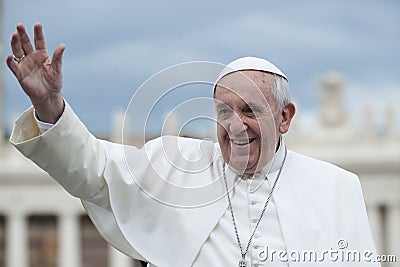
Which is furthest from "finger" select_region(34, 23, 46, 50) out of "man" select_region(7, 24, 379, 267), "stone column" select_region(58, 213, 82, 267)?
"stone column" select_region(58, 213, 82, 267)

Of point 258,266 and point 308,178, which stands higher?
point 308,178

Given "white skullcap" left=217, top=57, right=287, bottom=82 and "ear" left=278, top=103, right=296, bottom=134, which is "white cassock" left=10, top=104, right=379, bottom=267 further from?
"white skullcap" left=217, top=57, right=287, bottom=82

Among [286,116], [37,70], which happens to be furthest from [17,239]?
[37,70]

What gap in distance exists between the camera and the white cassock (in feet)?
13.8

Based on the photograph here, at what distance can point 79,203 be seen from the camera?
1276 inches

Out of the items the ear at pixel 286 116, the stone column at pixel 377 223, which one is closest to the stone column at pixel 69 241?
the stone column at pixel 377 223

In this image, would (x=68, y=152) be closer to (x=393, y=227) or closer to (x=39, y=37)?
(x=39, y=37)

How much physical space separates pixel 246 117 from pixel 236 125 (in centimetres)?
7

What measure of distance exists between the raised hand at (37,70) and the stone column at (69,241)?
1154 inches

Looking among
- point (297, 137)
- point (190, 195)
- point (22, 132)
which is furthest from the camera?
point (297, 137)

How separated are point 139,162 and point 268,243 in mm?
582

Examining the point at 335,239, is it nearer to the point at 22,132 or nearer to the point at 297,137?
the point at 22,132

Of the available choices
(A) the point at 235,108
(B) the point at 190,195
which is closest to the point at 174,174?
(B) the point at 190,195

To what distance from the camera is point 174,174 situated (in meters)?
4.32
